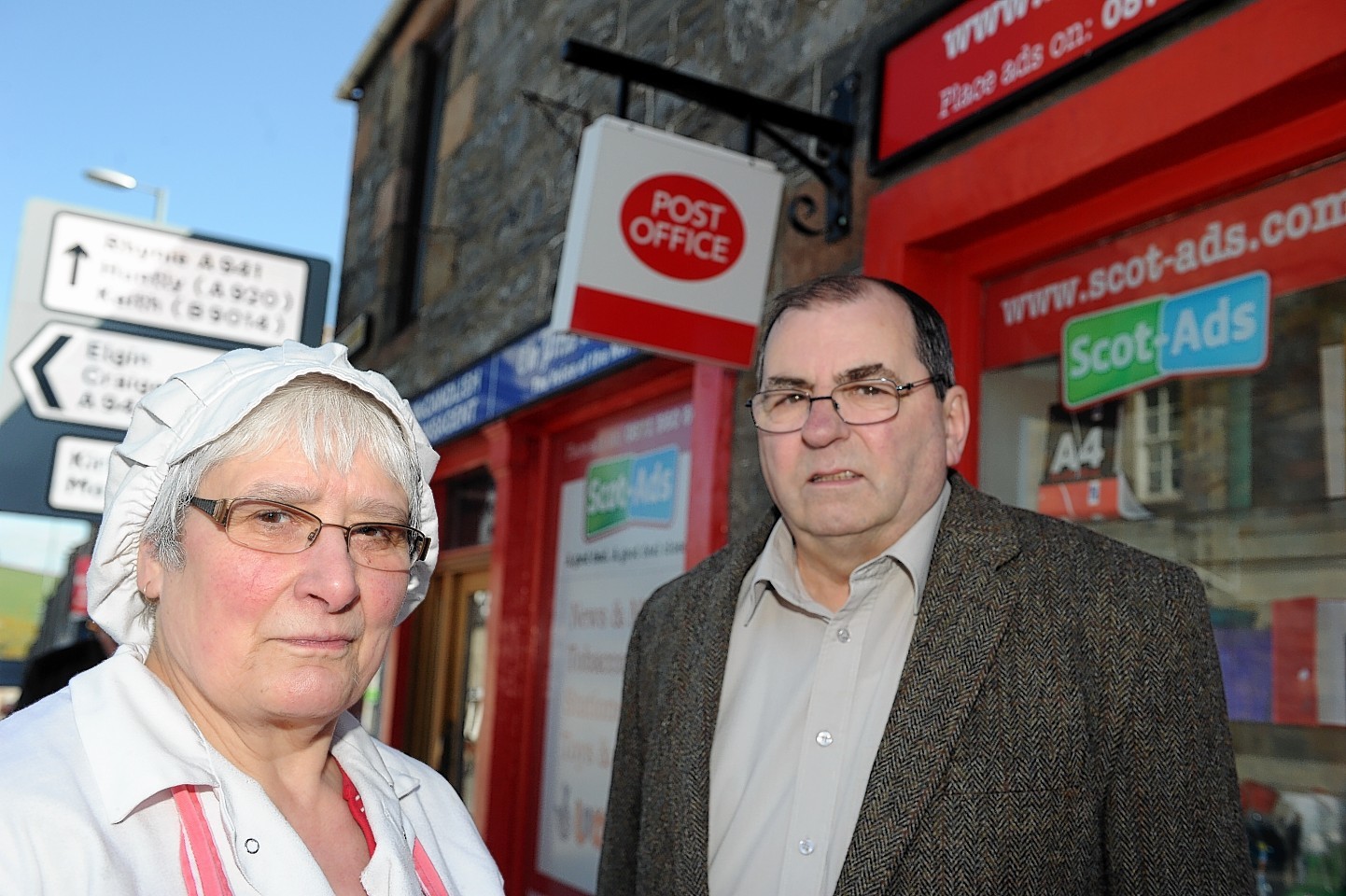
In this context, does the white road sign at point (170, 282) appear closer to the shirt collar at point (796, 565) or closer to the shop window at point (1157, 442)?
the shirt collar at point (796, 565)

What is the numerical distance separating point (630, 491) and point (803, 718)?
3112mm

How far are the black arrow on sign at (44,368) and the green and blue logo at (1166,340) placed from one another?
3.34 metres

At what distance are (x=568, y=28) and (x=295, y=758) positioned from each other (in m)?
5.12

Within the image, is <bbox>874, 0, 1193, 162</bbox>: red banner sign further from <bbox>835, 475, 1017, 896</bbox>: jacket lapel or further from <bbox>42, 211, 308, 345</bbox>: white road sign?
<bbox>42, 211, 308, 345</bbox>: white road sign

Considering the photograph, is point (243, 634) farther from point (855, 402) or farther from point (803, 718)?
point (855, 402)

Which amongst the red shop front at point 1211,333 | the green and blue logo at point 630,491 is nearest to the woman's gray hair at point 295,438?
the red shop front at point 1211,333

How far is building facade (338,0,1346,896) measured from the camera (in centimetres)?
251

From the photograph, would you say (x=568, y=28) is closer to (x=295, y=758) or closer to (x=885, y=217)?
(x=885, y=217)

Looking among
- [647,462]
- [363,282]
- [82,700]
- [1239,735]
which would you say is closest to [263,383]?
[82,700]

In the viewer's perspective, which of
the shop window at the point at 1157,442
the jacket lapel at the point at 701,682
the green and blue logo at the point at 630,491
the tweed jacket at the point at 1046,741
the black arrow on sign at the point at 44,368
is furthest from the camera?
the green and blue logo at the point at 630,491

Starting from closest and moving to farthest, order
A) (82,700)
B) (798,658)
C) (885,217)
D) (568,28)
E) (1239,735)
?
(82,700) < (798,658) < (1239,735) < (885,217) < (568,28)

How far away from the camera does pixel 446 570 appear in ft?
23.5

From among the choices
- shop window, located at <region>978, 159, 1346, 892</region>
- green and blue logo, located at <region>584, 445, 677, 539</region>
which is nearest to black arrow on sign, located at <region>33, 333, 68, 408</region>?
green and blue logo, located at <region>584, 445, 677, 539</region>

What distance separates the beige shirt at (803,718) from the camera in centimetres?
190
